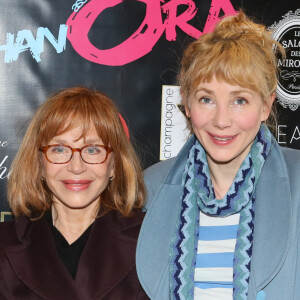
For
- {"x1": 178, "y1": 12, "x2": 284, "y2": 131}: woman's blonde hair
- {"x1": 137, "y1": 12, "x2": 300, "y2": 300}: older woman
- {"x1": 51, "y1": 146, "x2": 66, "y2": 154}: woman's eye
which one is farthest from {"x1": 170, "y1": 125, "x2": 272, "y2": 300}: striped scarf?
{"x1": 51, "y1": 146, "x2": 66, "y2": 154}: woman's eye

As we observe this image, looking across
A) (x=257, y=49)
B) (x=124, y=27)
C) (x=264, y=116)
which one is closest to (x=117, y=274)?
(x=264, y=116)

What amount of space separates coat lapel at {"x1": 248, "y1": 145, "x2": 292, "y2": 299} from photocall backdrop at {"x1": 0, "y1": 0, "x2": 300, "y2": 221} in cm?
82

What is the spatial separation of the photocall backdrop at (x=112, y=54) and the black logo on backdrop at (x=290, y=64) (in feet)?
0.07

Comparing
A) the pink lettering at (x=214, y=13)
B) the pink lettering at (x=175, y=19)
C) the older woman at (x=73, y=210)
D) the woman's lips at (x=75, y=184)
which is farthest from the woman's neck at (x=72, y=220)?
the pink lettering at (x=214, y=13)

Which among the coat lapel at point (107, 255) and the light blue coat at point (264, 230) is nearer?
the light blue coat at point (264, 230)

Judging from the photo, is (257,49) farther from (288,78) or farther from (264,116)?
(288,78)

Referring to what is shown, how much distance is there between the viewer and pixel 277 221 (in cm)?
179

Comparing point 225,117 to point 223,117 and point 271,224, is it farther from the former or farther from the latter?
point 271,224

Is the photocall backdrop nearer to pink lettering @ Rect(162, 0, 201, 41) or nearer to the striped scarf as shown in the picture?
pink lettering @ Rect(162, 0, 201, 41)

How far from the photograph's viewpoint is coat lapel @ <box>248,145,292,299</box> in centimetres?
174

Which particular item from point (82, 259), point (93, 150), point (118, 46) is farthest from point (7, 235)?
point (118, 46)

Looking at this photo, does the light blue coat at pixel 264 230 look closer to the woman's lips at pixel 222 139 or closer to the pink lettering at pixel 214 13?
the woman's lips at pixel 222 139

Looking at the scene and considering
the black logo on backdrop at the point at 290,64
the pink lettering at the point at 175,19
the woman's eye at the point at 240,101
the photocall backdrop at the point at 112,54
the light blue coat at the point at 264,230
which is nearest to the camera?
the light blue coat at the point at 264,230

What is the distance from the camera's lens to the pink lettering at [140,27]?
8.39ft
